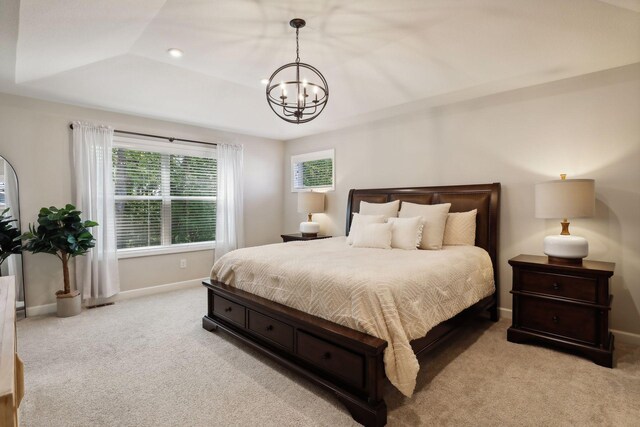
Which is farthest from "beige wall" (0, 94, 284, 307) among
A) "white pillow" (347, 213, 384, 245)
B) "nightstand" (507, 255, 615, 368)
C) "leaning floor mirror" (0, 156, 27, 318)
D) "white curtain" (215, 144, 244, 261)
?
"nightstand" (507, 255, 615, 368)

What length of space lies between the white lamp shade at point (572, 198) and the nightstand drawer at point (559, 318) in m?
0.75

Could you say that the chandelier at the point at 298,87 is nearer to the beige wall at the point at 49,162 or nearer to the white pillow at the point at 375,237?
the white pillow at the point at 375,237

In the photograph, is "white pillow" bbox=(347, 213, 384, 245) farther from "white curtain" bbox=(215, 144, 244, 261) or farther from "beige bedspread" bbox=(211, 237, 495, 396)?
"white curtain" bbox=(215, 144, 244, 261)

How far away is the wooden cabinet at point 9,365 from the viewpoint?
83 centimetres

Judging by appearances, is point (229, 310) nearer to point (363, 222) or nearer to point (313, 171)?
point (363, 222)

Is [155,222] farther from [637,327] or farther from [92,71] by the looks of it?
[637,327]

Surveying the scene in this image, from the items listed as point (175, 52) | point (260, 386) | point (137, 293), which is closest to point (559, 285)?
point (260, 386)

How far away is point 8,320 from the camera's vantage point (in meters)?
1.41

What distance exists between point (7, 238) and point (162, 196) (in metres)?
1.71

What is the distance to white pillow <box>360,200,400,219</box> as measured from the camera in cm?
396

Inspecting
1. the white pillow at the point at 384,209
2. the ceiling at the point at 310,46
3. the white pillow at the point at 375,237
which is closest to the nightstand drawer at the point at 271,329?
the white pillow at the point at 375,237

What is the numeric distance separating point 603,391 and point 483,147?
242 cm

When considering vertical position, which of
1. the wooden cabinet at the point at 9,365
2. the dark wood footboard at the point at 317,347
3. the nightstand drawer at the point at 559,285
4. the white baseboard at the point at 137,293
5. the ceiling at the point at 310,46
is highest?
the ceiling at the point at 310,46

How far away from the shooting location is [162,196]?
15.3 ft
